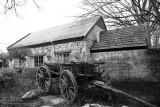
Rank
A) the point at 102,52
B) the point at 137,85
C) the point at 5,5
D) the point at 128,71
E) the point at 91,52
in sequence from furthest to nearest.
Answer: the point at 91,52
the point at 102,52
the point at 128,71
the point at 137,85
the point at 5,5

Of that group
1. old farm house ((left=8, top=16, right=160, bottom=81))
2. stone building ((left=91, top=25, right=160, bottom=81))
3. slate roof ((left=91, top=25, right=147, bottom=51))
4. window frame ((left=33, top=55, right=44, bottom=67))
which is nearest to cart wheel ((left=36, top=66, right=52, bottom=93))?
old farm house ((left=8, top=16, right=160, bottom=81))

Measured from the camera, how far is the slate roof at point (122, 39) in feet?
24.9

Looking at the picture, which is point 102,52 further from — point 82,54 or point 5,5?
point 5,5

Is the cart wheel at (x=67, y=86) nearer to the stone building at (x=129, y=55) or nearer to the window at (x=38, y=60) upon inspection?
the stone building at (x=129, y=55)

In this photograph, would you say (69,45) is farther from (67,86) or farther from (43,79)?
(67,86)

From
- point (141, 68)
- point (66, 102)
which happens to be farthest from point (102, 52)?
point (66, 102)

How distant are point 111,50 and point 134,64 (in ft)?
5.21

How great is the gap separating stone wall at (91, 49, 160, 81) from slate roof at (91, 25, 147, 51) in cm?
47

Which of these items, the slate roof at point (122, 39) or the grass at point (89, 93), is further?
the slate roof at point (122, 39)

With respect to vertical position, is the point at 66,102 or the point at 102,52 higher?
the point at 102,52

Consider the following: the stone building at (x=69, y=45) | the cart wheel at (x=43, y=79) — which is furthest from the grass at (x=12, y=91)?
the stone building at (x=69, y=45)

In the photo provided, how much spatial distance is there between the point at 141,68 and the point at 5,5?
6708 mm

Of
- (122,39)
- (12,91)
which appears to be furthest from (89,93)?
(122,39)

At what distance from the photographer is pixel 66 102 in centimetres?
→ 441
